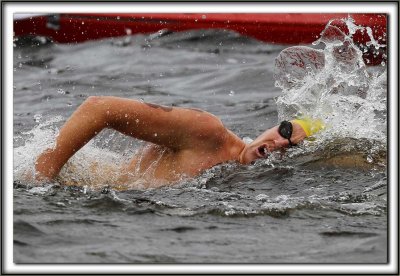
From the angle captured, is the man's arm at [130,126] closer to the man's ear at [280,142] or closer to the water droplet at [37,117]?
the man's ear at [280,142]

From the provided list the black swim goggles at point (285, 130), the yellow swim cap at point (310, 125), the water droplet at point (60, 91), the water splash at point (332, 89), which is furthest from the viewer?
the water droplet at point (60, 91)

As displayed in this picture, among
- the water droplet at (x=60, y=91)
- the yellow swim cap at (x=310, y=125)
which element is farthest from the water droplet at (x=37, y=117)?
the yellow swim cap at (x=310, y=125)

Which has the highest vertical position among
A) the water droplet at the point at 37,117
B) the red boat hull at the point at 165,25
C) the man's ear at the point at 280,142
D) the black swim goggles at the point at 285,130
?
the red boat hull at the point at 165,25

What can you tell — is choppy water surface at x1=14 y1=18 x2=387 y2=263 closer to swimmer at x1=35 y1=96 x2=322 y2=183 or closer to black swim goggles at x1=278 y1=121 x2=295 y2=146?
swimmer at x1=35 y1=96 x2=322 y2=183

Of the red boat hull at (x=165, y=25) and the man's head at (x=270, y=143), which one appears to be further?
the red boat hull at (x=165, y=25)

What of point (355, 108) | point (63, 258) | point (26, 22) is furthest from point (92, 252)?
point (26, 22)

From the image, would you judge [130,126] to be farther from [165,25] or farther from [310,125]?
[165,25]

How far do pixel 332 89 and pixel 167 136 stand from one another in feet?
6.20

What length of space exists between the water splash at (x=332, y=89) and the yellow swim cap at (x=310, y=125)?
0.24 meters

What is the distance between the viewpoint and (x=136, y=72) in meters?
11.7

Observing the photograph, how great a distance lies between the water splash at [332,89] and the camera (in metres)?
6.96

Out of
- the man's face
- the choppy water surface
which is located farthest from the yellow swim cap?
the man's face

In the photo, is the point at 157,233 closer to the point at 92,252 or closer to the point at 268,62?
the point at 92,252

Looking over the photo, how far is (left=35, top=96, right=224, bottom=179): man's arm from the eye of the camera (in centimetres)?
558
